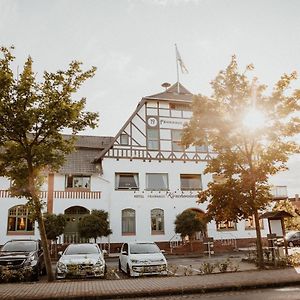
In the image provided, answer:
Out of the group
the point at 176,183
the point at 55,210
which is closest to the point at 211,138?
the point at 176,183

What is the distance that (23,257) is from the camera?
44.9 feet

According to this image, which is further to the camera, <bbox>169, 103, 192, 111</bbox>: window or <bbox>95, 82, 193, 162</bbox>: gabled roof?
<bbox>169, 103, 192, 111</bbox>: window

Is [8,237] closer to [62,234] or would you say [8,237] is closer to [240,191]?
[62,234]

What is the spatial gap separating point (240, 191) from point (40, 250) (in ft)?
31.9

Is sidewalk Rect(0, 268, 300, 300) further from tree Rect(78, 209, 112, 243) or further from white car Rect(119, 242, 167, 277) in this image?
tree Rect(78, 209, 112, 243)

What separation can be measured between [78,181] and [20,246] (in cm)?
1267

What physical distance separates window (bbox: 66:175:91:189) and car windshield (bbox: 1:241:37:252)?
11.7m

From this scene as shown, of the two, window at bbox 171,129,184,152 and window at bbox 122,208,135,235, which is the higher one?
window at bbox 171,129,184,152

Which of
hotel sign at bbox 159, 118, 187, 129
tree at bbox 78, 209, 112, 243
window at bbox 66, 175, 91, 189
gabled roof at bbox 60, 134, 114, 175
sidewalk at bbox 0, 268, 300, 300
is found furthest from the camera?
hotel sign at bbox 159, 118, 187, 129

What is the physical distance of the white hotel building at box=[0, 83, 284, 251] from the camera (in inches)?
1049

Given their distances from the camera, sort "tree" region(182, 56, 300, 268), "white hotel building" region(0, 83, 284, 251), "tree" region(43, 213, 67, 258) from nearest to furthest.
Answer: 1. "tree" region(182, 56, 300, 268)
2. "tree" region(43, 213, 67, 258)
3. "white hotel building" region(0, 83, 284, 251)

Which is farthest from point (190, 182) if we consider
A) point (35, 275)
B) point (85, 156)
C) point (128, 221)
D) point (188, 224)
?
point (35, 275)

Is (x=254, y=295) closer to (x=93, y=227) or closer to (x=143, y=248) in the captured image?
(x=143, y=248)

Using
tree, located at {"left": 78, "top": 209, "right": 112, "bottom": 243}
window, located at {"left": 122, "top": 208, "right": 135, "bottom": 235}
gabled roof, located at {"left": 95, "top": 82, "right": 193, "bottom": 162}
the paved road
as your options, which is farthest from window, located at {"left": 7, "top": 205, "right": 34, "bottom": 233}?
the paved road
